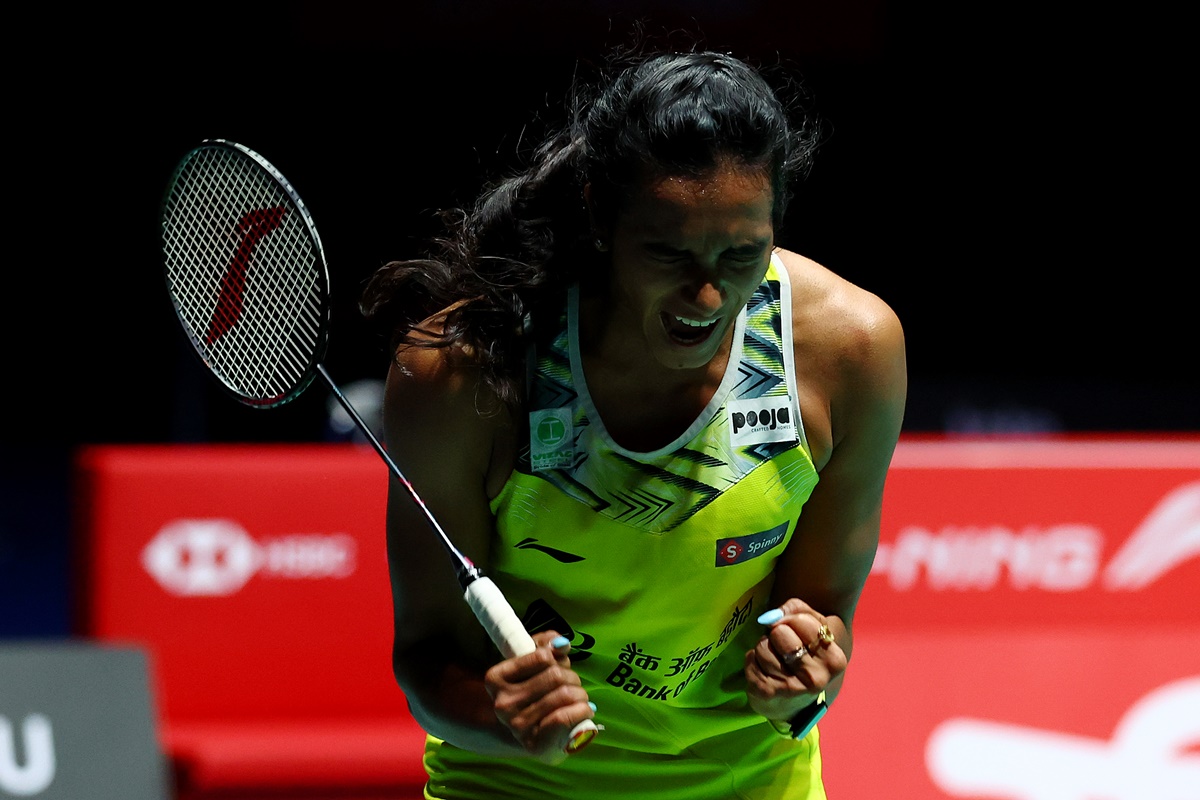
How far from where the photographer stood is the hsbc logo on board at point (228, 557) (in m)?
3.64

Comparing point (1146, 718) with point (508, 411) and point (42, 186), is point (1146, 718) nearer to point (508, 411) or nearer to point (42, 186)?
point (508, 411)

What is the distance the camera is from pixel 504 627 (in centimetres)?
161

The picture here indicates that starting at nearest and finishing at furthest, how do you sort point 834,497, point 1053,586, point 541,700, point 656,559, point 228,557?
point 541,700 → point 656,559 → point 834,497 → point 228,557 → point 1053,586

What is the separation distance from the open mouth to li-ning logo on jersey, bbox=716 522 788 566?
0.27 meters

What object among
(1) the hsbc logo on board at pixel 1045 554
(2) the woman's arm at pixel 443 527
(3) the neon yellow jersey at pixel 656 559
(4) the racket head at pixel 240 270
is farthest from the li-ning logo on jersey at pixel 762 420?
(1) the hsbc logo on board at pixel 1045 554

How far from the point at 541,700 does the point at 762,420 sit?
1.57 ft

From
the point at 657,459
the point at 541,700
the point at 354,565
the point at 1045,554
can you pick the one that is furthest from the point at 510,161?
the point at 541,700

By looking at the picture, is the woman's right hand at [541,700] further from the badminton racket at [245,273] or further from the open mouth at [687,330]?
the badminton racket at [245,273]

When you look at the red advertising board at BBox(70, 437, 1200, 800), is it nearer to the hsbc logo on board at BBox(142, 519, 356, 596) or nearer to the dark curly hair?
the hsbc logo on board at BBox(142, 519, 356, 596)

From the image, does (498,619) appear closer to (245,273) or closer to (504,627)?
(504,627)

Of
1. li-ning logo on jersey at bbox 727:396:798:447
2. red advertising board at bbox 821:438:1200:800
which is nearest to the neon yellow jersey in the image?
li-ning logo on jersey at bbox 727:396:798:447

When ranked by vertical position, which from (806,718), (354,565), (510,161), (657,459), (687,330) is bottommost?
(354,565)

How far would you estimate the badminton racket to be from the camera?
1.90 meters

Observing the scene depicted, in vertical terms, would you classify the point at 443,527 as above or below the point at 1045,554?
above
